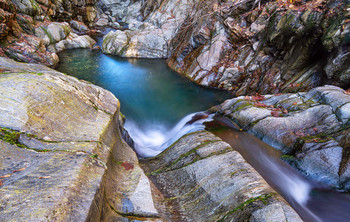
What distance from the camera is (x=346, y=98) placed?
6.34m

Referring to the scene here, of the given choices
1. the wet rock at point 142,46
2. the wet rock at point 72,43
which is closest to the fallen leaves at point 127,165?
A: the wet rock at point 142,46

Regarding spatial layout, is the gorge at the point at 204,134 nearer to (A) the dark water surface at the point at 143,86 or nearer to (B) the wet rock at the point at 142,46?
(A) the dark water surface at the point at 143,86

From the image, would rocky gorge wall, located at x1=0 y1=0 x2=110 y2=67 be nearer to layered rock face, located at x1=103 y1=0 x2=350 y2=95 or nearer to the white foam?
layered rock face, located at x1=103 y1=0 x2=350 y2=95

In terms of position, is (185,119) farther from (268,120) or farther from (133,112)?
(268,120)

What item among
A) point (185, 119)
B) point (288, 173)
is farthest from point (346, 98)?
point (185, 119)

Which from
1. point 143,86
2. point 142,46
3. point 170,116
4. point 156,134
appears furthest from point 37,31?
point 156,134

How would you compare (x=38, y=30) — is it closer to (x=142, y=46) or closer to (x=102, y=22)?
(x=142, y=46)

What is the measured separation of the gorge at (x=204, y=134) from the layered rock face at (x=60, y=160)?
0.07 ft

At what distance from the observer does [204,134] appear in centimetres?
681

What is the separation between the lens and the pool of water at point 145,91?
10.1 meters

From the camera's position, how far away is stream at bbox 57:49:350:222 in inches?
191

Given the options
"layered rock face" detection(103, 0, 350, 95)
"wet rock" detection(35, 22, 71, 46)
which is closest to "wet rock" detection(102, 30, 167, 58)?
"layered rock face" detection(103, 0, 350, 95)

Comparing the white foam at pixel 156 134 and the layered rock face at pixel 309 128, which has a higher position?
the layered rock face at pixel 309 128

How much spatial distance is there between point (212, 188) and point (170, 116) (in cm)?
730
